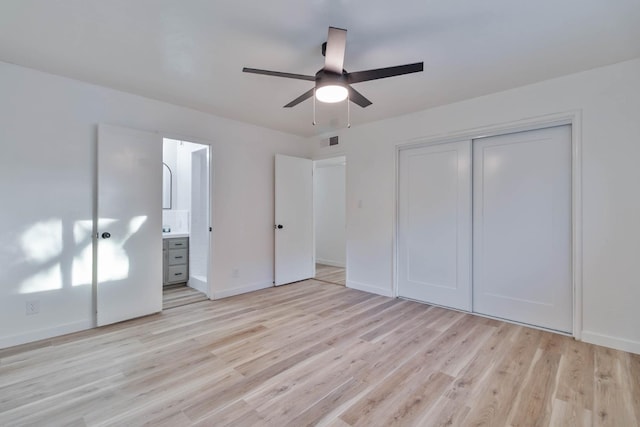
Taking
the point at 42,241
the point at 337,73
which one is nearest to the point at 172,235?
the point at 42,241

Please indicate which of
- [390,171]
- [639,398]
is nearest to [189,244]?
[390,171]

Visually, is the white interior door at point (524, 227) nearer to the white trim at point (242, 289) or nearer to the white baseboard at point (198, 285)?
the white trim at point (242, 289)

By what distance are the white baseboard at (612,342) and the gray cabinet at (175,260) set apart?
5151 mm

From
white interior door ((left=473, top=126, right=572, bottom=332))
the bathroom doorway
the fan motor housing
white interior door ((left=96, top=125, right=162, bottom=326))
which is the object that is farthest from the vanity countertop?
white interior door ((left=473, top=126, right=572, bottom=332))

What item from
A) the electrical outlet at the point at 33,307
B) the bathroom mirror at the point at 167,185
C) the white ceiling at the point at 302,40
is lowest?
the electrical outlet at the point at 33,307

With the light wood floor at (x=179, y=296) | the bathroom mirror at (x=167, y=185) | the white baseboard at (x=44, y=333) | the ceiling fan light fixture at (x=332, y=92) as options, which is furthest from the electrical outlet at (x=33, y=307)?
the ceiling fan light fixture at (x=332, y=92)

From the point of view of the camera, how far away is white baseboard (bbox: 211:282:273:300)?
408 centimetres

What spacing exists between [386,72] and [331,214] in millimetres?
4777

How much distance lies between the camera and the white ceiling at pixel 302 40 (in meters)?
1.91

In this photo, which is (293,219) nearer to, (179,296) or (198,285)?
(198,285)

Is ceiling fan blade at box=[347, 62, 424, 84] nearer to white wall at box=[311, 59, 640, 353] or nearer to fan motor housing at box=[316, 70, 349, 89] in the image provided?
fan motor housing at box=[316, 70, 349, 89]

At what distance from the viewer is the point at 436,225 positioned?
150 inches

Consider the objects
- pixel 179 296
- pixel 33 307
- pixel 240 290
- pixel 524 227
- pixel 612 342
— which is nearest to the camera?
pixel 612 342

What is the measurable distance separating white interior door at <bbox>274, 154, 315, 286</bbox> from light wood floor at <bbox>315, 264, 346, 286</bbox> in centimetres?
29
